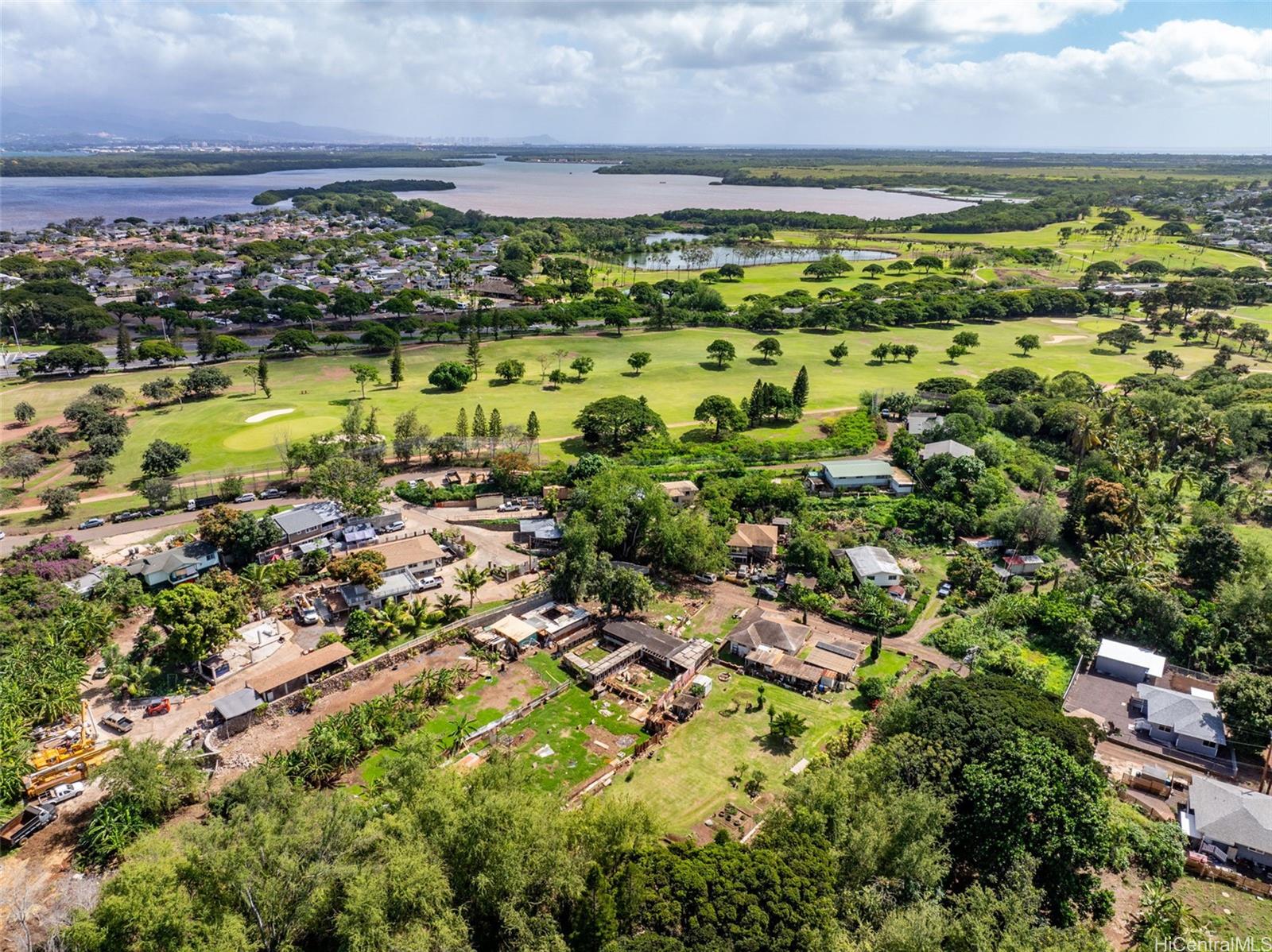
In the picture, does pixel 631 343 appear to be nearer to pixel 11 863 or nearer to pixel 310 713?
pixel 310 713

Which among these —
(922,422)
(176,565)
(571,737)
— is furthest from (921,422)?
(176,565)

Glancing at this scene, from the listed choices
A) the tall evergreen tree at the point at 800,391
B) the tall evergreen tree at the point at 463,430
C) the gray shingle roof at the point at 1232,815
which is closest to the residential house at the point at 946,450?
the tall evergreen tree at the point at 800,391

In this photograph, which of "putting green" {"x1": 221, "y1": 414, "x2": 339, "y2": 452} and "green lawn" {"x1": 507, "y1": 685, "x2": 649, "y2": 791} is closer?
"green lawn" {"x1": 507, "y1": 685, "x2": 649, "y2": 791}

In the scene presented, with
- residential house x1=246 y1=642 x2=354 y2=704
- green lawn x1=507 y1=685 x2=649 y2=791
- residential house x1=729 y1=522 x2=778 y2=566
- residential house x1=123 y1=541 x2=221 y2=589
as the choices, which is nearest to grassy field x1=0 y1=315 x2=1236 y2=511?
residential house x1=123 y1=541 x2=221 y2=589

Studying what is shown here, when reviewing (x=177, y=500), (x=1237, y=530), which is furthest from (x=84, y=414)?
(x=1237, y=530)

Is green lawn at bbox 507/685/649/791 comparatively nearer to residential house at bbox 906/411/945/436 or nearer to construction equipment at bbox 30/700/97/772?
construction equipment at bbox 30/700/97/772

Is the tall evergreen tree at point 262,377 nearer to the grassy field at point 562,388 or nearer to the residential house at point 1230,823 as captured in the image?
the grassy field at point 562,388
